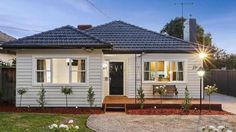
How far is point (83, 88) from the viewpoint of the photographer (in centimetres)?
1788

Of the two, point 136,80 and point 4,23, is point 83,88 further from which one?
point 4,23

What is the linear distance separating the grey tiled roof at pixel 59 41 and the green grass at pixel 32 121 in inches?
129

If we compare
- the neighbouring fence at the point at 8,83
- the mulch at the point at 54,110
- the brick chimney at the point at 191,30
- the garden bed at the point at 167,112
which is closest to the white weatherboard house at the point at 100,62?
the mulch at the point at 54,110

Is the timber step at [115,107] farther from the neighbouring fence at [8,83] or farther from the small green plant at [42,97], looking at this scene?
the neighbouring fence at [8,83]

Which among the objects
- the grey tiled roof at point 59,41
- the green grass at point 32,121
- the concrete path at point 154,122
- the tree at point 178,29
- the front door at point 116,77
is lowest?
the concrete path at point 154,122

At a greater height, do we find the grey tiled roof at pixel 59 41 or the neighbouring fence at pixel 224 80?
the grey tiled roof at pixel 59 41

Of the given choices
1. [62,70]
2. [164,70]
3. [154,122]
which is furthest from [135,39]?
[154,122]

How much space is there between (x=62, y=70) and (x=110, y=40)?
→ 16.0 feet

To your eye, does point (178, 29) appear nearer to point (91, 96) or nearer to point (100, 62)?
point (100, 62)

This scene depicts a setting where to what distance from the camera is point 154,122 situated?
46.3 feet

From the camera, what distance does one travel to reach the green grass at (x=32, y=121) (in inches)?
484

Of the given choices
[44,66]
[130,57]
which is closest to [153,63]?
[130,57]

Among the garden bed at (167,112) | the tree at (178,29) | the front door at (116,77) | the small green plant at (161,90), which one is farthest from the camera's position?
the tree at (178,29)

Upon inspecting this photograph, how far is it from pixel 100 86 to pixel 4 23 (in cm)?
2896
